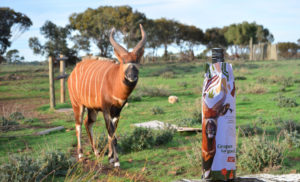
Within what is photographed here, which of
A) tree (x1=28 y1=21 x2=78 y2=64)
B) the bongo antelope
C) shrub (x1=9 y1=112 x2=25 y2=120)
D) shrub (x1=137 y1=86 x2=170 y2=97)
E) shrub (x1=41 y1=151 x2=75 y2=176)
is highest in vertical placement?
tree (x1=28 y1=21 x2=78 y2=64)

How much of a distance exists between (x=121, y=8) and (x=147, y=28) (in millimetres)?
9905

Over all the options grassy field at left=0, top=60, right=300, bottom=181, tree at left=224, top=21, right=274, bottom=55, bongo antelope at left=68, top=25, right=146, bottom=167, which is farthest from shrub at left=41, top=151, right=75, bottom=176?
tree at left=224, top=21, right=274, bottom=55

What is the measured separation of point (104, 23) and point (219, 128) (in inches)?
1728

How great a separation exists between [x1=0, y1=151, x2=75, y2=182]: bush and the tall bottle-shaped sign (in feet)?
8.75

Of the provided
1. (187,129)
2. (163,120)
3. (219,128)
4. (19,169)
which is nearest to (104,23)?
(163,120)

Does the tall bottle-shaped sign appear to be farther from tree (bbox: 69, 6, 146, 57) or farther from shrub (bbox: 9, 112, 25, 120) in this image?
tree (bbox: 69, 6, 146, 57)

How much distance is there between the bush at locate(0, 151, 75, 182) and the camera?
5.28 metres

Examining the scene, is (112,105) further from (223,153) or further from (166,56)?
(166,56)

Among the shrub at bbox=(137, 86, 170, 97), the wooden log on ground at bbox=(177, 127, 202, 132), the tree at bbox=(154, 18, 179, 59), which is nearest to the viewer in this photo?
the wooden log on ground at bbox=(177, 127, 202, 132)

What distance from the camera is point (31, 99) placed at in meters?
18.6

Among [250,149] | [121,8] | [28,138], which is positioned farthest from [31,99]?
[121,8]

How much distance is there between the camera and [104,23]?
4528 cm

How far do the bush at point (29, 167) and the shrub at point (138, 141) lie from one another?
4.78 feet

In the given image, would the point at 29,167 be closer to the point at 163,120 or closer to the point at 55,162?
the point at 55,162
